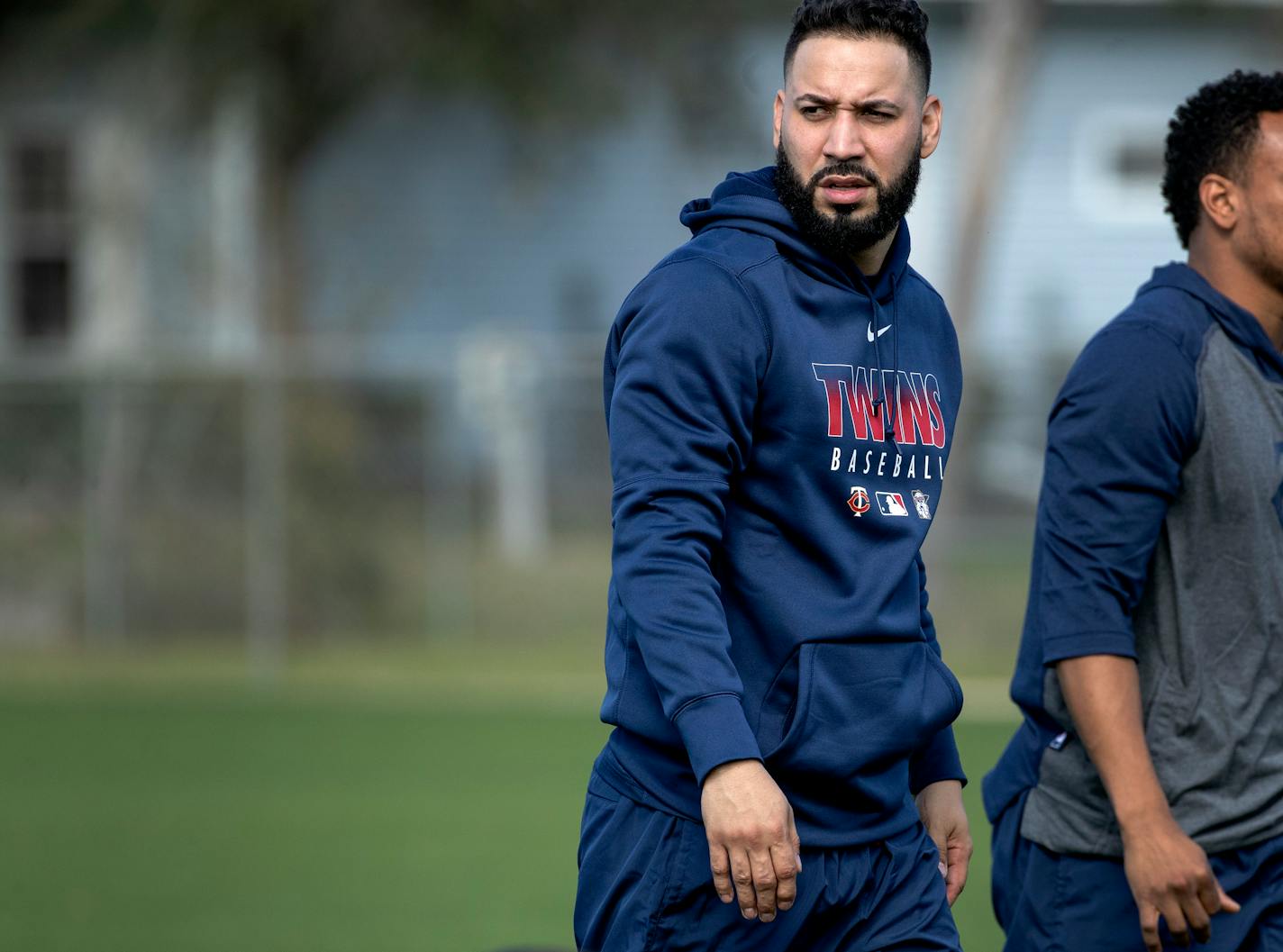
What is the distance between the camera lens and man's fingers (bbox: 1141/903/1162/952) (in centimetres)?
333

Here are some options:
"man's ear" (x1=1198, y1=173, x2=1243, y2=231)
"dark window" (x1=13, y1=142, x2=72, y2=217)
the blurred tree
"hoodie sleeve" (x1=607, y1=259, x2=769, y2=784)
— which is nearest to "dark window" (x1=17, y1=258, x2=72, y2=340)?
"dark window" (x1=13, y1=142, x2=72, y2=217)

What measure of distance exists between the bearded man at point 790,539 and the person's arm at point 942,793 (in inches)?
9.1

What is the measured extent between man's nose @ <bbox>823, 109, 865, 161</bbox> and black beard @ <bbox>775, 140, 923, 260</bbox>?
1 centimetres

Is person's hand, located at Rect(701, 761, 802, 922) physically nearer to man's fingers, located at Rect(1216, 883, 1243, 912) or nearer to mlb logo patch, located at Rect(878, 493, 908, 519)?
mlb logo patch, located at Rect(878, 493, 908, 519)

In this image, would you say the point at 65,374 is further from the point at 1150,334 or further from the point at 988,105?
the point at 1150,334

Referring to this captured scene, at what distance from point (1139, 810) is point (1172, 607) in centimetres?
41

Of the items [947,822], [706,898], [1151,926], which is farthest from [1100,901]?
[706,898]

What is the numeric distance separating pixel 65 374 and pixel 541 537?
3.98 meters

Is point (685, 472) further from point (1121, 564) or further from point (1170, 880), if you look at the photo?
point (1170, 880)

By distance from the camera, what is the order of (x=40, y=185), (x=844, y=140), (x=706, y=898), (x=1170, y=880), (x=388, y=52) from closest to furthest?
1. (x=706, y=898)
2. (x=844, y=140)
3. (x=1170, y=880)
4. (x=388, y=52)
5. (x=40, y=185)

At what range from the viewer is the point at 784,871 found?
274cm

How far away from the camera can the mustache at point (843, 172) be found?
3178mm

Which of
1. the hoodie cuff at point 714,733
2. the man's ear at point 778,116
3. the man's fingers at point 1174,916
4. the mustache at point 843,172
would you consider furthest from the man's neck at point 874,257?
the man's fingers at point 1174,916

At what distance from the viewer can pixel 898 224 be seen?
336 cm
